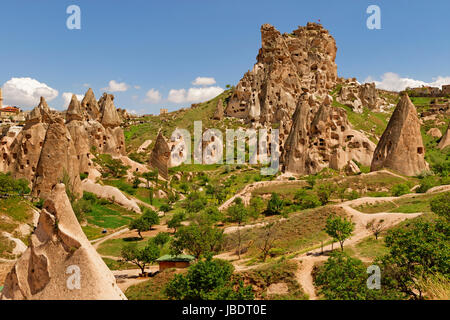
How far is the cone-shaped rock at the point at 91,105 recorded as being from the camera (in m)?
61.4

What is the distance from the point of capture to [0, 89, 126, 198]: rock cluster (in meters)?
35.8

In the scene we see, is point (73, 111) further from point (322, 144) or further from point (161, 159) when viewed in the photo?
point (322, 144)

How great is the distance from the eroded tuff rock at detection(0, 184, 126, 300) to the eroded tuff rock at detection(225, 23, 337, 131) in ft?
241

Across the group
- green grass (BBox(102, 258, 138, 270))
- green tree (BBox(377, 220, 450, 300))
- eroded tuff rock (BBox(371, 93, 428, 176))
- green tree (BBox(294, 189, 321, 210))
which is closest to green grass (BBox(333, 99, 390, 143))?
eroded tuff rock (BBox(371, 93, 428, 176))

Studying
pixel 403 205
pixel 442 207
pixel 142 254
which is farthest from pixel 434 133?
pixel 142 254

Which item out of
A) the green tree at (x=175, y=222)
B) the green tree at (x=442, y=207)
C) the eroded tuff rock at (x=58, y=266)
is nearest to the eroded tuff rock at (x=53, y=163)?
the green tree at (x=175, y=222)

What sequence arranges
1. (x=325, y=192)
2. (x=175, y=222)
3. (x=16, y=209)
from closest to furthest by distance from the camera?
(x=16, y=209), (x=175, y=222), (x=325, y=192)

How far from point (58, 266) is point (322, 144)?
47498mm

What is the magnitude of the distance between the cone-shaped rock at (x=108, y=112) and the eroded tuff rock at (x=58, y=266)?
5229 centimetres

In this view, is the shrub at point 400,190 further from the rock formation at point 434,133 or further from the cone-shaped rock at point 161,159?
the rock formation at point 434,133

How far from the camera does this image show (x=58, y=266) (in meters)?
10.7

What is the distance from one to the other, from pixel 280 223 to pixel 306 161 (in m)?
23.9

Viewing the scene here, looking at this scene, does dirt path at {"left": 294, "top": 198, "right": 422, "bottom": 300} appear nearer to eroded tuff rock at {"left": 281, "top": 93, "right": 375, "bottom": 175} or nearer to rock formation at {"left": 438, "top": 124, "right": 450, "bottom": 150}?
eroded tuff rock at {"left": 281, "top": 93, "right": 375, "bottom": 175}
